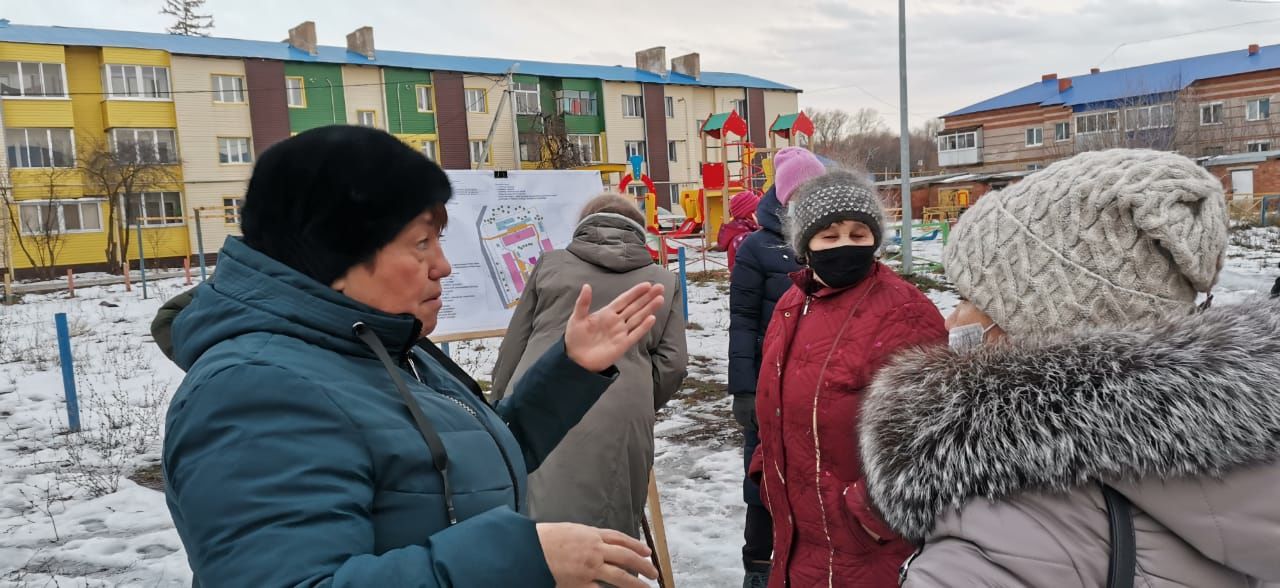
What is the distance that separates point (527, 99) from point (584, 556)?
39.5m

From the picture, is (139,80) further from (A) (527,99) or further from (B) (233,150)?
(A) (527,99)

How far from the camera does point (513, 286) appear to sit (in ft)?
17.6

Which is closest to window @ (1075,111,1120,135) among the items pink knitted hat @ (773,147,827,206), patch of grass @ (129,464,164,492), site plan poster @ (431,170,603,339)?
pink knitted hat @ (773,147,827,206)

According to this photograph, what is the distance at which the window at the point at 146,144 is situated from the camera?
28.8 m

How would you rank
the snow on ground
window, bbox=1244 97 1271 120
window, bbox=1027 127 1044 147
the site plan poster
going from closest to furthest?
the snow on ground, the site plan poster, window, bbox=1244 97 1271 120, window, bbox=1027 127 1044 147

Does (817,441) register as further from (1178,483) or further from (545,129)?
(545,129)

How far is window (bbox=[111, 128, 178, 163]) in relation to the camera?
28812 mm

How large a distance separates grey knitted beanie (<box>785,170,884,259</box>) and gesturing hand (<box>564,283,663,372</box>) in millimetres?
1120

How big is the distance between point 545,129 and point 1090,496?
122 feet

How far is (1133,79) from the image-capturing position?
130ft

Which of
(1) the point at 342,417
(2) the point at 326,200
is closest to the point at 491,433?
(1) the point at 342,417

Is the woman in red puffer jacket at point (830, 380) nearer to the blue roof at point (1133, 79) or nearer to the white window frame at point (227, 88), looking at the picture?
the white window frame at point (227, 88)

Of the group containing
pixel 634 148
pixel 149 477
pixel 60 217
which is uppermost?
pixel 634 148

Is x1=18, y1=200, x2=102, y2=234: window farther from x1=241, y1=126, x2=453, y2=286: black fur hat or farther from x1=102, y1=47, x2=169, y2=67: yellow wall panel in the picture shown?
x1=241, y1=126, x2=453, y2=286: black fur hat
